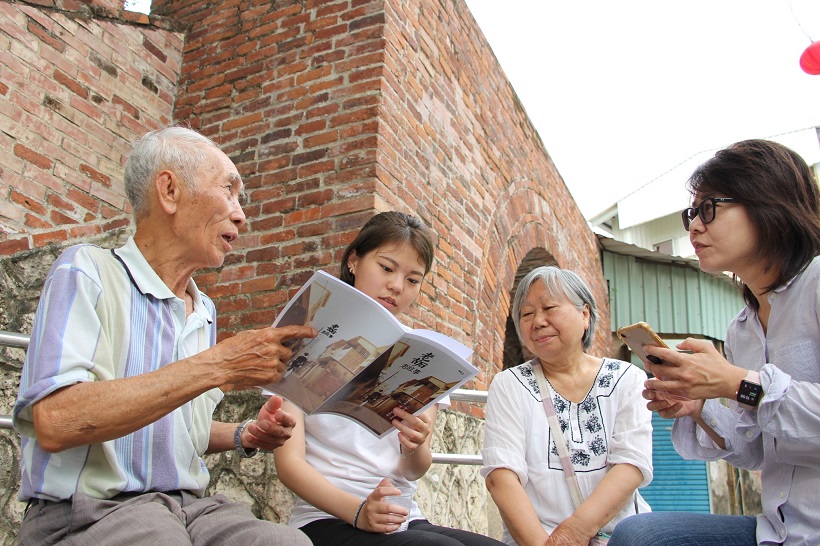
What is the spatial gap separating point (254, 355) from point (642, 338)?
981 millimetres

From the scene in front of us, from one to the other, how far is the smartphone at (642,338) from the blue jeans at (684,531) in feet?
1.41

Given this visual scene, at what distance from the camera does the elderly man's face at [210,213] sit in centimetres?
183

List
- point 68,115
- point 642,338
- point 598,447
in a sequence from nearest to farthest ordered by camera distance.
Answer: point 642,338, point 598,447, point 68,115

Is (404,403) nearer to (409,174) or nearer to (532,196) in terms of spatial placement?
(409,174)

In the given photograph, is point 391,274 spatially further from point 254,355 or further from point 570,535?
point 570,535

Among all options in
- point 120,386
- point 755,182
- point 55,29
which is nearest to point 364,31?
point 55,29

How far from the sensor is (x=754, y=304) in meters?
1.94

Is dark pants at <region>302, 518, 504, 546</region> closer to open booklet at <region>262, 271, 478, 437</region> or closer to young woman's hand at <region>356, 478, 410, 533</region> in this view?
young woman's hand at <region>356, 478, 410, 533</region>

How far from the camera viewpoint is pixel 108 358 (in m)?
1.54

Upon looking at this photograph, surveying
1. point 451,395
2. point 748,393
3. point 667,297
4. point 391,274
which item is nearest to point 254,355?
point 391,274

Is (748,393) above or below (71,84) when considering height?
below

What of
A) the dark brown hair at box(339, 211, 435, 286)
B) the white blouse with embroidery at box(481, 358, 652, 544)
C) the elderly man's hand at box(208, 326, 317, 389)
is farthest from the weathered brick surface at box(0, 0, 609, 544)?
the elderly man's hand at box(208, 326, 317, 389)

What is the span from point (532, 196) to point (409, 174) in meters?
2.87

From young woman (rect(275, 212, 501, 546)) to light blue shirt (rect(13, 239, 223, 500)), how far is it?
404 millimetres
